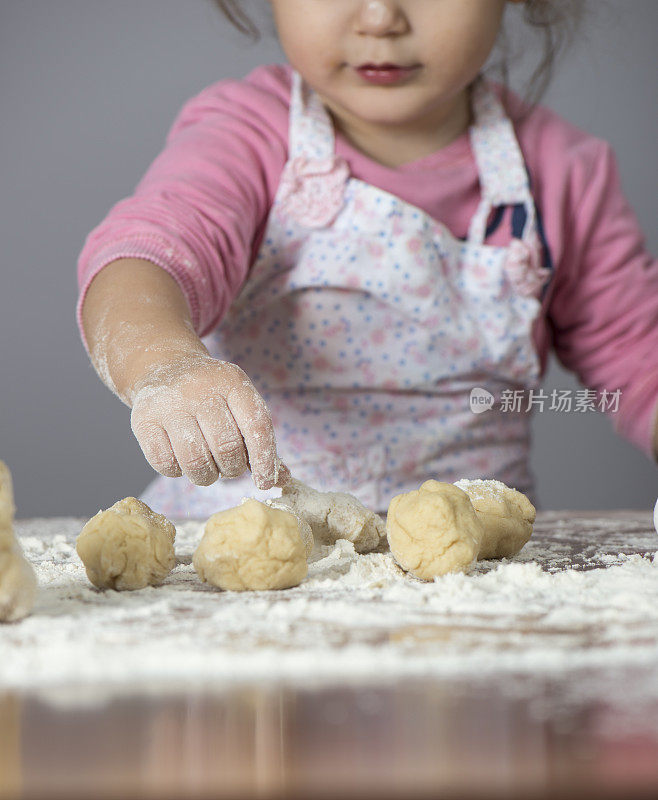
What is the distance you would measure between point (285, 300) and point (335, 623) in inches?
31.3

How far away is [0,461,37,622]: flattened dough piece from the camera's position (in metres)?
0.49

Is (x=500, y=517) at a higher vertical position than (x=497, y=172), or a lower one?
lower

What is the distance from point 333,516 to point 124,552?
0.19 metres

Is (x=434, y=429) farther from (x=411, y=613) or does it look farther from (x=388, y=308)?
(x=411, y=613)

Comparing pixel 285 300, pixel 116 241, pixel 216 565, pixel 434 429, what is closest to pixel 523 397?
pixel 434 429

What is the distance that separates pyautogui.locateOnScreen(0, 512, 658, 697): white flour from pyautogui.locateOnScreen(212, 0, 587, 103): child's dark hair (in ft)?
3.35

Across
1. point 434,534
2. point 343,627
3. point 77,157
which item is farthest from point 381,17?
point 77,157

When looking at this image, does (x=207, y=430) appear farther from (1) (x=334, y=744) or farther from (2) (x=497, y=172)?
(2) (x=497, y=172)

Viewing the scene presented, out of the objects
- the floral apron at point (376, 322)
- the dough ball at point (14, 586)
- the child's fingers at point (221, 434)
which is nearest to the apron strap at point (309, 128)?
the floral apron at point (376, 322)

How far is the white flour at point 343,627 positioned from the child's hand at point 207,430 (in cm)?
8

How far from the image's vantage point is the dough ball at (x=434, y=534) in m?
0.61

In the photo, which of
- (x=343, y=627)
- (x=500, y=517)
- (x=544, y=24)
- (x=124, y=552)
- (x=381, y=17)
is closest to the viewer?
(x=343, y=627)

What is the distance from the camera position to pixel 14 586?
49cm

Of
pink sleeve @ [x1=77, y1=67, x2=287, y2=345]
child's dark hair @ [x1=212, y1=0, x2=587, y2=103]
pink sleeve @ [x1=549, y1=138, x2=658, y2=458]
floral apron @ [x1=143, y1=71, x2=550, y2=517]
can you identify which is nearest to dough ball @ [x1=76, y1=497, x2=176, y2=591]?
pink sleeve @ [x1=77, y1=67, x2=287, y2=345]
